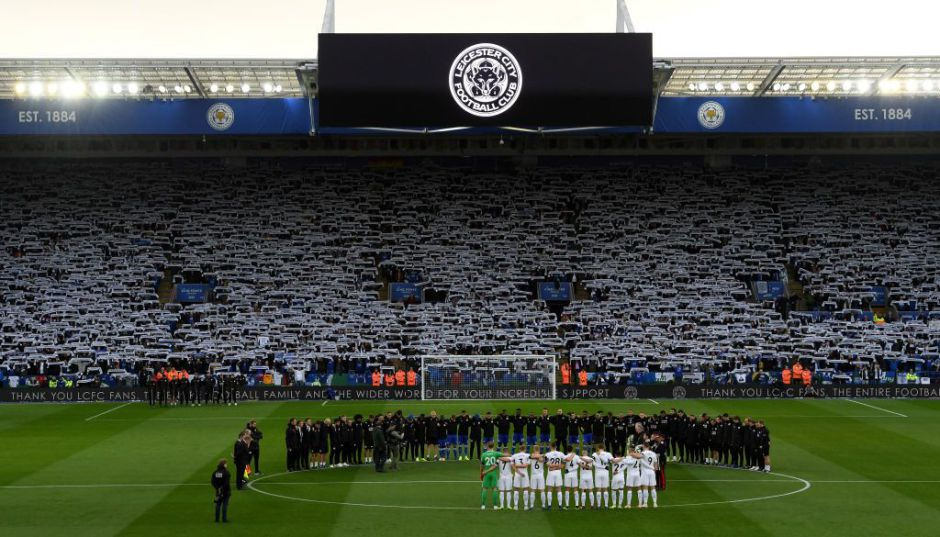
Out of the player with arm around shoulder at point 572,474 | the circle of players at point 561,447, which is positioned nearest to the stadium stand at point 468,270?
the circle of players at point 561,447

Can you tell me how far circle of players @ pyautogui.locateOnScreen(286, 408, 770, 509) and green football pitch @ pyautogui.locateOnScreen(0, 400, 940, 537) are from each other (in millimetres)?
681

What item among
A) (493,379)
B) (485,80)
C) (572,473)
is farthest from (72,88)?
(572,473)

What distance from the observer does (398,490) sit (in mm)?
28938

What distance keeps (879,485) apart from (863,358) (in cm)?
2591

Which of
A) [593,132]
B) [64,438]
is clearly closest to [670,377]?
[593,132]

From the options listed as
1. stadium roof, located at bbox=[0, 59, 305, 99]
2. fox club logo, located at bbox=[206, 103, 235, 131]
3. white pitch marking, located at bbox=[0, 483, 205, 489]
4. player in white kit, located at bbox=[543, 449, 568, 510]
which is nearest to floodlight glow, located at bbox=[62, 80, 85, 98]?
stadium roof, located at bbox=[0, 59, 305, 99]

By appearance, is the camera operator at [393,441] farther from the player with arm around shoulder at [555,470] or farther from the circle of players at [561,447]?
the player with arm around shoulder at [555,470]

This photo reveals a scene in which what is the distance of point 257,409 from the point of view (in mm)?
47062

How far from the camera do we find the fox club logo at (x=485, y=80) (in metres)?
52.9

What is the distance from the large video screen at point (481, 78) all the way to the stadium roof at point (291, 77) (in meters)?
1.52

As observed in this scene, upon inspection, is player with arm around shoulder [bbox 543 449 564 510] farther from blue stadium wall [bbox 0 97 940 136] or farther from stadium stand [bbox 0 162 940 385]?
blue stadium wall [bbox 0 97 940 136]

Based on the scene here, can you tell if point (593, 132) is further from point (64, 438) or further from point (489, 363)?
point (64, 438)

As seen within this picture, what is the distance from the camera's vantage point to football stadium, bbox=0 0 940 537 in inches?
1442

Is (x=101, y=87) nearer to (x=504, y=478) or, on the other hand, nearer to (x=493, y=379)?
(x=493, y=379)
